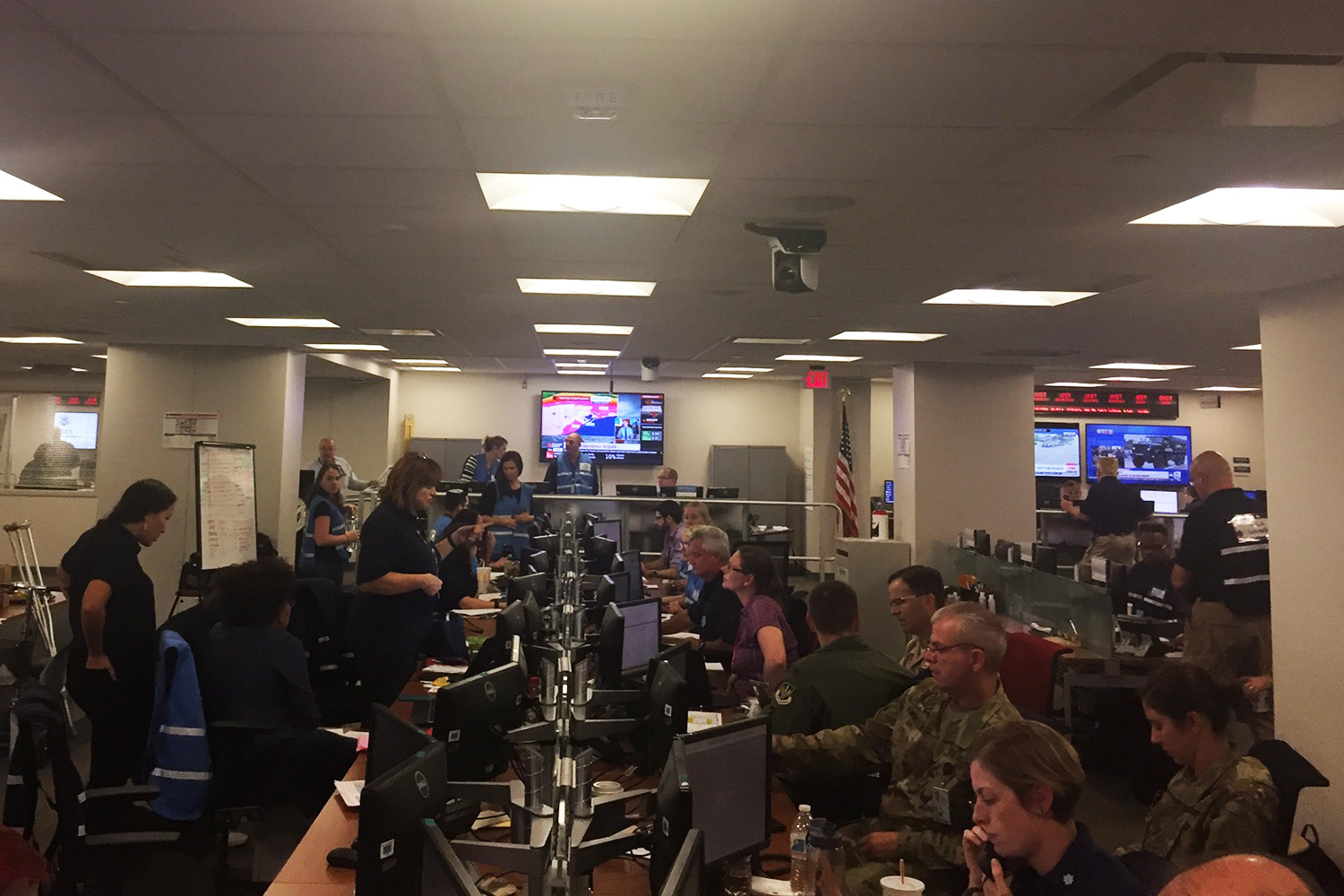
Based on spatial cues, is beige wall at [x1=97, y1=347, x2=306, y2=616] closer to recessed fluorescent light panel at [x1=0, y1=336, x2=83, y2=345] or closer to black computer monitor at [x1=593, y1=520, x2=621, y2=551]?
recessed fluorescent light panel at [x1=0, y1=336, x2=83, y2=345]

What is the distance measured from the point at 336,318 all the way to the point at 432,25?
16.8ft

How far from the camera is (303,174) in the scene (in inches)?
122

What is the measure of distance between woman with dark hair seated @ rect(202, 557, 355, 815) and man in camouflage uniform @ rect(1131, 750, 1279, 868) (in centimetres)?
279

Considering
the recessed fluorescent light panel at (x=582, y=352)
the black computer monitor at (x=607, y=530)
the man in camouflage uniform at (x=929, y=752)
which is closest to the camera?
the man in camouflage uniform at (x=929, y=752)

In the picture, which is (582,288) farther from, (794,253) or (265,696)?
(265,696)

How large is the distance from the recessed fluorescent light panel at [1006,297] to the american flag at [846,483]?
5602 mm

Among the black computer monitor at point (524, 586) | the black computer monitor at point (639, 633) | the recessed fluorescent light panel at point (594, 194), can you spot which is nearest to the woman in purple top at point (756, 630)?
the black computer monitor at point (639, 633)

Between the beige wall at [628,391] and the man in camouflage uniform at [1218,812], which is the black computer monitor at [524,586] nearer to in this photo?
the man in camouflage uniform at [1218,812]

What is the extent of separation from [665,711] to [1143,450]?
1231 centimetres

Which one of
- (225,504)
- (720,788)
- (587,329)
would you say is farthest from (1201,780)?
(225,504)

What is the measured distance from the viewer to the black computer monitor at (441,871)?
1569mm

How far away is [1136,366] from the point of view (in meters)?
9.13

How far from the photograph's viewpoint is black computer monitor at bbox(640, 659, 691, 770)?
279cm

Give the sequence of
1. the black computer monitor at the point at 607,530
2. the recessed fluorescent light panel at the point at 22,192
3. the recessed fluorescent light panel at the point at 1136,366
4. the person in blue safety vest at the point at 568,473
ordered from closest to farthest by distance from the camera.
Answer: the recessed fluorescent light panel at the point at 22,192, the black computer monitor at the point at 607,530, the recessed fluorescent light panel at the point at 1136,366, the person in blue safety vest at the point at 568,473
